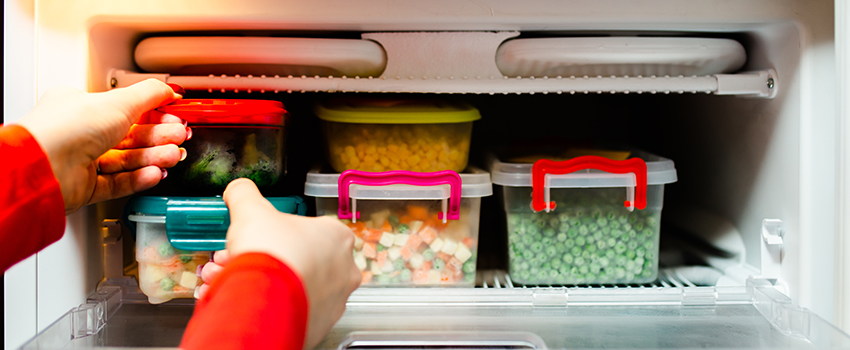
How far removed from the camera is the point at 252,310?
1.39ft

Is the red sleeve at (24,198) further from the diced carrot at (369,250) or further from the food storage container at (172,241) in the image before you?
the diced carrot at (369,250)

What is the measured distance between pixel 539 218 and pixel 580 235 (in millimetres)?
71

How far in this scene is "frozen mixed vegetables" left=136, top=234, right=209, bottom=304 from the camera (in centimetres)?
78

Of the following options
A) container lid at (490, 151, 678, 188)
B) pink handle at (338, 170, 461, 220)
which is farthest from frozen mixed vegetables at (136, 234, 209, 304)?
container lid at (490, 151, 678, 188)

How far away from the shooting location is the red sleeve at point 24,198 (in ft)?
1.92

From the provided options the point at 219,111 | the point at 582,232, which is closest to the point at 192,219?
the point at 219,111

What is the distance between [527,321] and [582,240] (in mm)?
195

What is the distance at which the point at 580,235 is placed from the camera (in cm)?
88

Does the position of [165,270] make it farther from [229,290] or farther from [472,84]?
[472,84]

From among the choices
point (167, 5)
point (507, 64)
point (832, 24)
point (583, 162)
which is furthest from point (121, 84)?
point (832, 24)

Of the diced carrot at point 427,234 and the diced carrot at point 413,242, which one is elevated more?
the diced carrot at point 427,234

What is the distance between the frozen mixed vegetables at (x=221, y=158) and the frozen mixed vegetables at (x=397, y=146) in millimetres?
148

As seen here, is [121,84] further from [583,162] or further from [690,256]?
[690,256]

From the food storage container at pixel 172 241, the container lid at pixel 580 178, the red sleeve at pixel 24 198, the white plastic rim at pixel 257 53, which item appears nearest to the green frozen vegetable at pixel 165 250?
the food storage container at pixel 172 241
